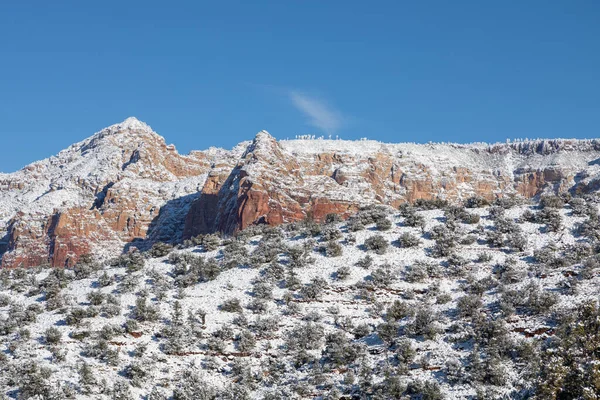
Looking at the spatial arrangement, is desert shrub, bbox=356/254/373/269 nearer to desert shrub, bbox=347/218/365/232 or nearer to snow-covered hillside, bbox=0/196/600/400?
snow-covered hillside, bbox=0/196/600/400

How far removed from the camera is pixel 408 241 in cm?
4581

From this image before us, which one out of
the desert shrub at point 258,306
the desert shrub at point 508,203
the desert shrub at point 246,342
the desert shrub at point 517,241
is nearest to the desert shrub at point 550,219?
the desert shrub at point 517,241

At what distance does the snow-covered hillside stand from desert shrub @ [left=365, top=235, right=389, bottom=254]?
8 cm

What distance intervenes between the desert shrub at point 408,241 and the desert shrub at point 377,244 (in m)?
1.08

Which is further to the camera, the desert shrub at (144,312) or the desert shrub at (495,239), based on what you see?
the desert shrub at (495,239)

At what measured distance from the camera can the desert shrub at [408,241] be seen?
45750 mm

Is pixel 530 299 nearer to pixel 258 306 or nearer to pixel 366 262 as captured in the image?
pixel 366 262

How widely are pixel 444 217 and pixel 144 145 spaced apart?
14010 cm

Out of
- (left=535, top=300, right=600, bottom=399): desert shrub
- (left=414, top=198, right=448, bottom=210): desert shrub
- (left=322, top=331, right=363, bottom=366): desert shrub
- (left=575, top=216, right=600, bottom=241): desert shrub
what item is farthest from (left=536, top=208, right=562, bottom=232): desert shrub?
(left=322, top=331, right=363, bottom=366): desert shrub

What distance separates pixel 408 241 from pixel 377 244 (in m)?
2.12

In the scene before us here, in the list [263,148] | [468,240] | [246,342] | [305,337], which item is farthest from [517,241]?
[263,148]

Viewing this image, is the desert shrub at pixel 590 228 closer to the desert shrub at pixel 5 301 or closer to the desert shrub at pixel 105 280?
the desert shrub at pixel 105 280

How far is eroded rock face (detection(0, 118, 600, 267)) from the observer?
13412cm

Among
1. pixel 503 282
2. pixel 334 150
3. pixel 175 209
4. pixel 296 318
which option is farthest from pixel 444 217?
pixel 334 150
